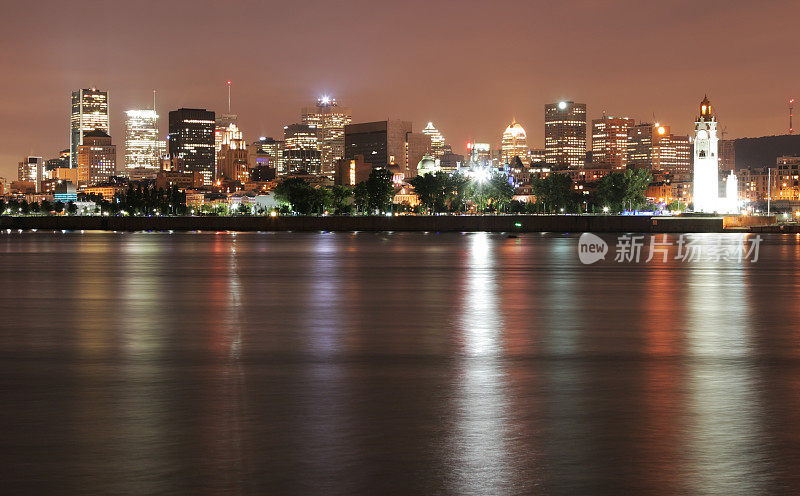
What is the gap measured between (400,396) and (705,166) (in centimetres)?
15758

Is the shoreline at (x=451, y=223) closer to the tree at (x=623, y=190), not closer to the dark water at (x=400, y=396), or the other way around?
the tree at (x=623, y=190)

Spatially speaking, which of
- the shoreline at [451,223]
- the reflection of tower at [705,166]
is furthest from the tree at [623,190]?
the shoreline at [451,223]

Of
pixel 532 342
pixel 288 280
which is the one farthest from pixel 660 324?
pixel 288 280

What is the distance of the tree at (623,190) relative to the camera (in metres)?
180

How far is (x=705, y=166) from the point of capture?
15862cm

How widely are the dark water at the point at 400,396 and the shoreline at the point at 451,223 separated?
379ft

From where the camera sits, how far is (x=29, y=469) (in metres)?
8.56

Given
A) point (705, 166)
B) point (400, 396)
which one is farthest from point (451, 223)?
point (400, 396)

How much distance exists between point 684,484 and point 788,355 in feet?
29.3

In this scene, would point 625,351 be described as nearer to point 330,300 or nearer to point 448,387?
point 448,387

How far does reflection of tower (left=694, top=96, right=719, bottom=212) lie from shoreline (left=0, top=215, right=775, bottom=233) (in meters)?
10.5

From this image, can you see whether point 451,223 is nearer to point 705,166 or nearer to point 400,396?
point 705,166

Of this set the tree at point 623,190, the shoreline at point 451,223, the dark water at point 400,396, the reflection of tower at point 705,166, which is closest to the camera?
the dark water at point 400,396

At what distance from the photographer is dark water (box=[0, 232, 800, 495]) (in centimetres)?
845
